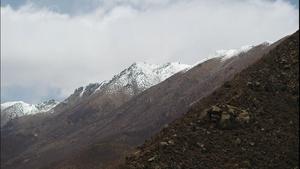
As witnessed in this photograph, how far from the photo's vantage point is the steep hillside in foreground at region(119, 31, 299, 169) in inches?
1156

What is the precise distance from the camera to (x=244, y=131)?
3300 centimetres

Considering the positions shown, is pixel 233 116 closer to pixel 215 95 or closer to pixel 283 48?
pixel 215 95

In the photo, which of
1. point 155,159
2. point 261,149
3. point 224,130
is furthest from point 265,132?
point 155,159

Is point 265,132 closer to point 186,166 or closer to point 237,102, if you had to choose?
point 237,102

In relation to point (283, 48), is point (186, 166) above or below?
below

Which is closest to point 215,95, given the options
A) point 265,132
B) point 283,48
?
point 265,132

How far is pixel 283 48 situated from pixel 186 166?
104ft

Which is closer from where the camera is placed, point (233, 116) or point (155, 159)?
point (155, 159)

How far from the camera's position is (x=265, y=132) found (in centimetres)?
3212

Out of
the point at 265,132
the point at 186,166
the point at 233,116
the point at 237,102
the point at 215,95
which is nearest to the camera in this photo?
the point at 186,166

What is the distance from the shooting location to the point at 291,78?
37.8 metres

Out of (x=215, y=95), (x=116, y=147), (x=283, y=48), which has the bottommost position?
(x=116, y=147)

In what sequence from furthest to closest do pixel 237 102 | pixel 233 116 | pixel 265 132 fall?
pixel 237 102 < pixel 233 116 < pixel 265 132

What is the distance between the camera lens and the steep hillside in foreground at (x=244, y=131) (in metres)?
29.4
